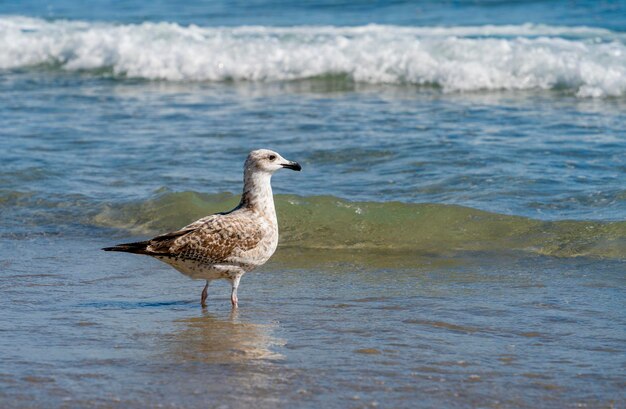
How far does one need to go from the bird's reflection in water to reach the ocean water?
2cm

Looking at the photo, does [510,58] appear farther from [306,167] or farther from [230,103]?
[306,167]

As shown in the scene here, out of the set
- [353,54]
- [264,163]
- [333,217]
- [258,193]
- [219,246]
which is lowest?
[333,217]

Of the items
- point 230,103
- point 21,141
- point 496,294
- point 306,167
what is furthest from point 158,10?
point 496,294

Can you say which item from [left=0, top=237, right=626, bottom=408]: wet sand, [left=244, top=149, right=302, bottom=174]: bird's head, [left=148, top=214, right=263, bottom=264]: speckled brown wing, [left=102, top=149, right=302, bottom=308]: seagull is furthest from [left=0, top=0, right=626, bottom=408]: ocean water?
[left=244, top=149, right=302, bottom=174]: bird's head

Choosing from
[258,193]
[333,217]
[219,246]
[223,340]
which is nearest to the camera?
[223,340]

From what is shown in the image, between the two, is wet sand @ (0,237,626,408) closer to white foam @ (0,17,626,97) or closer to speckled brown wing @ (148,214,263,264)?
speckled brown wing @ (148,214,263,264)

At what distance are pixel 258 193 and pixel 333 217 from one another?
1973 millimetres

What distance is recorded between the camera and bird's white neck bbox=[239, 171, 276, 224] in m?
7.07

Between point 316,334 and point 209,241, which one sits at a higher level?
point 209,241

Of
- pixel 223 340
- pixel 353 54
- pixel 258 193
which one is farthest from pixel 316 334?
pixel 353 54

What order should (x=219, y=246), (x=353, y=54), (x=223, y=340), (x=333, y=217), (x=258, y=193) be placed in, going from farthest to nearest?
(x=353, y=54)
(x=333, y=217)
(x=258, y=193)
(x=219, y=246)
(x=223, y=340)

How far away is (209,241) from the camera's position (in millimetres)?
6727

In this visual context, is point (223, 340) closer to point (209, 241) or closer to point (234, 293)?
point (234, 293)

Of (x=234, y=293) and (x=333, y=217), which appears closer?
(x=234, y=293)
